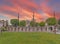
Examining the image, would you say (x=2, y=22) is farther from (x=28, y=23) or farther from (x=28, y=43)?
(x=28, y=43)

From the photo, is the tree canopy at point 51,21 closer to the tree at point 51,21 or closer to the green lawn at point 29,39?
the tree at point 51,21

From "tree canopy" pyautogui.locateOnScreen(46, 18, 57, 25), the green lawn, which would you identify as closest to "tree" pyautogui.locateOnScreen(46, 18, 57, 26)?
"tree canopy" pyautogui.locateOnScreen(46, 18, 57, 25)

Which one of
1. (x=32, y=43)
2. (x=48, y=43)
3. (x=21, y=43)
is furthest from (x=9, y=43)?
(x=48, y=43)

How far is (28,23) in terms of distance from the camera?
100 metres

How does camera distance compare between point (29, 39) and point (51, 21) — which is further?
point (51, 21)

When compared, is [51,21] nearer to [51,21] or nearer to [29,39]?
[51,21]

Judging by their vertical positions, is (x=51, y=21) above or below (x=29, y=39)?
above

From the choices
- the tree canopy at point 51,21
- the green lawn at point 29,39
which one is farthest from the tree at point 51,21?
the green lawn at point 29,39

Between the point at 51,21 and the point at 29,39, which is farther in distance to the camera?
the point at 51,21

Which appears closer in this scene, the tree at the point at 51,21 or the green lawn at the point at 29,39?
the green lawn at the point at 29,39

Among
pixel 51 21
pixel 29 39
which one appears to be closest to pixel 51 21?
pixel 51 21

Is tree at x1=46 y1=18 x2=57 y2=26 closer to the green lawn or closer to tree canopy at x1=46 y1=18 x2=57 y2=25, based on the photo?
tree canopy at x1=46 y1=18 x2=57 y2=25

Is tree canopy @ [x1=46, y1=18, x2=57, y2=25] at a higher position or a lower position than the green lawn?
higher

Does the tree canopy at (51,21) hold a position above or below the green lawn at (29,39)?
above
